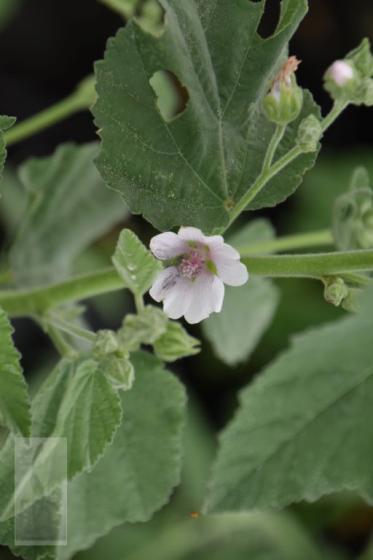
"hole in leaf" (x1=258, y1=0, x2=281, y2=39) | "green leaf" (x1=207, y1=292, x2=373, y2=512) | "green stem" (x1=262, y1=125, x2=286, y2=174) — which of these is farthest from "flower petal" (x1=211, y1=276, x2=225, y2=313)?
"hole in leaf" (x1=258, y1=0, x2=281, y2=39)

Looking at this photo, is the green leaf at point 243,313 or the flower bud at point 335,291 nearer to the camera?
the flower bud at point 335,291

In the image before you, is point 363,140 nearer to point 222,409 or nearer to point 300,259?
point 222,409

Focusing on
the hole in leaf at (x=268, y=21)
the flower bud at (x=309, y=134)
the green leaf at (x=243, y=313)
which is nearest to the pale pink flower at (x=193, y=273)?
the flower bud at (x=309, y=134)

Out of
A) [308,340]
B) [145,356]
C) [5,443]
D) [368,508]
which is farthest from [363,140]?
[5,443]

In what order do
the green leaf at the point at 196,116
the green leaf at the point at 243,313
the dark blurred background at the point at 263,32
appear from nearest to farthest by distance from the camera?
the green leaf at the point at 196,116, the green leaf at the point at 243,313, the dark blurred background at the point at 263,32

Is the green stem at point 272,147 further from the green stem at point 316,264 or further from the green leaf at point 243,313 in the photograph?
the green leaf at point 243,313

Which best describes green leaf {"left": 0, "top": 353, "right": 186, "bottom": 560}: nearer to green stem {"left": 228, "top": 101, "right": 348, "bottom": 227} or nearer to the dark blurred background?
green stem {"left": 228, "top": 101, "right": 348, "bottom": 227}

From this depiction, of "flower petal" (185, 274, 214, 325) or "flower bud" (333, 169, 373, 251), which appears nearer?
"flower petal" (185, 274, 214, 325)
